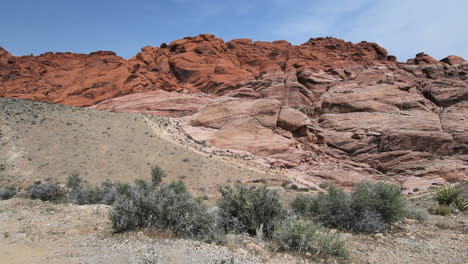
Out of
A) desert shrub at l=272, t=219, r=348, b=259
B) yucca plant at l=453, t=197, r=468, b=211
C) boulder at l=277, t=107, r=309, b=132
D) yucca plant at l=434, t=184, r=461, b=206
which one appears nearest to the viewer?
desert shrub at l=272, t=219, r=348, b=259

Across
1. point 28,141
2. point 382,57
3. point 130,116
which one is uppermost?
point 382,57

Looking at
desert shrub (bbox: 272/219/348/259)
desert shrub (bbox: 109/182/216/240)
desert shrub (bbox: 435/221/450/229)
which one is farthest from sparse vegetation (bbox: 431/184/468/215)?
desert shrub (bbox: 109/182/216/240)

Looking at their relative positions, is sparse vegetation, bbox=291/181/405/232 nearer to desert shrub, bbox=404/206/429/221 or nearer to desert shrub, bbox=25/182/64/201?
desert shrub, bbox=404/206/429/221

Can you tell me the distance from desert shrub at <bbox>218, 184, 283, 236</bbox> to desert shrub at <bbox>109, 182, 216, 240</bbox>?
30.3 inches

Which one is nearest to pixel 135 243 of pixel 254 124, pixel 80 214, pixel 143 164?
pixel 80 214

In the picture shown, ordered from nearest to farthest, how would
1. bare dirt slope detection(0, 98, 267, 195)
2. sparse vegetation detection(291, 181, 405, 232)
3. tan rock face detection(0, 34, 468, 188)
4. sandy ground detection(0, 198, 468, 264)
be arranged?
sandy ground detection(0, 198, 468, 264), sparse vegetation detection(291, 181, 405, 232), bare dirt slope detection(0, 98, 267, 195), tan rock face detection(0, 34, 468, 188)

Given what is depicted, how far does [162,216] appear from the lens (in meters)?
6.07

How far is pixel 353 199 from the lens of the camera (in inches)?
316

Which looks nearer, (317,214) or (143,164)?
(317,214)

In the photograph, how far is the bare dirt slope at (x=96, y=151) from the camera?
21359 millimetres

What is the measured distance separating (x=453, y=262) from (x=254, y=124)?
26.2 m

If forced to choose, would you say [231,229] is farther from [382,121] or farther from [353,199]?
[382,121]

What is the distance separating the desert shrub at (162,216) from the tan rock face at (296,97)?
67.5ft

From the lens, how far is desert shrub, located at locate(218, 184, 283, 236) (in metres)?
6.66
